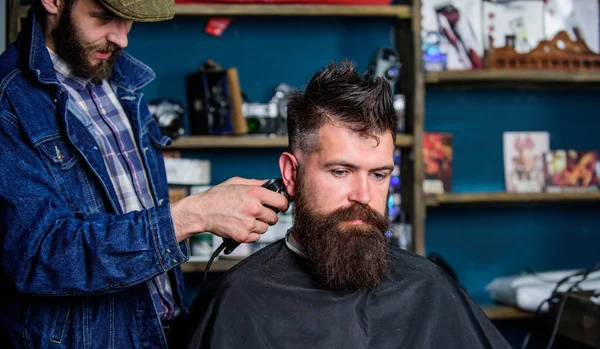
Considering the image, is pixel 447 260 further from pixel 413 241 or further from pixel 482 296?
pixel 413 241

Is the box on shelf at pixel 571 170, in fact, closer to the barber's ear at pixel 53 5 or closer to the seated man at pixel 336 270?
the seated man at pixel 336 270

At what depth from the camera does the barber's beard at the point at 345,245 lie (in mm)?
1766

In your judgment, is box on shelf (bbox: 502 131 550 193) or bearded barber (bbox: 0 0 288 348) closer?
bearded barber (bbox: 0 0 288 348)

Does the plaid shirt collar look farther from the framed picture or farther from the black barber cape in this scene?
the framed picture

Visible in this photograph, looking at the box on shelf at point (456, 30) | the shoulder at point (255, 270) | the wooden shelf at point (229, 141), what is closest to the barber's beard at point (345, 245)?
the shoulder at point (255, 270)

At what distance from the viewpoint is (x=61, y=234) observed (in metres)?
1.55

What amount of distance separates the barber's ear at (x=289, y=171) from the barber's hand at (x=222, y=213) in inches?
10.9

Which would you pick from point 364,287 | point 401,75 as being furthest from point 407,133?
point 364,287

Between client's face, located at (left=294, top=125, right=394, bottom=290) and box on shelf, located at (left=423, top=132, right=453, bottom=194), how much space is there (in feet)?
5.24

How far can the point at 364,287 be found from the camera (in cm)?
185

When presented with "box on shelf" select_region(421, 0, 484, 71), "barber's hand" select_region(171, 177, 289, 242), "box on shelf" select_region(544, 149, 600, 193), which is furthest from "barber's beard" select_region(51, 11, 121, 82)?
"box on shelf" select_region(544, 149, 600, 193)

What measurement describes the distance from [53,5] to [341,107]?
0.79 m

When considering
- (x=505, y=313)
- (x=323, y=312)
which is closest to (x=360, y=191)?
(x=323, y=312)

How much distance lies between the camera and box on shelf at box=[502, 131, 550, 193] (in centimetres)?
345
